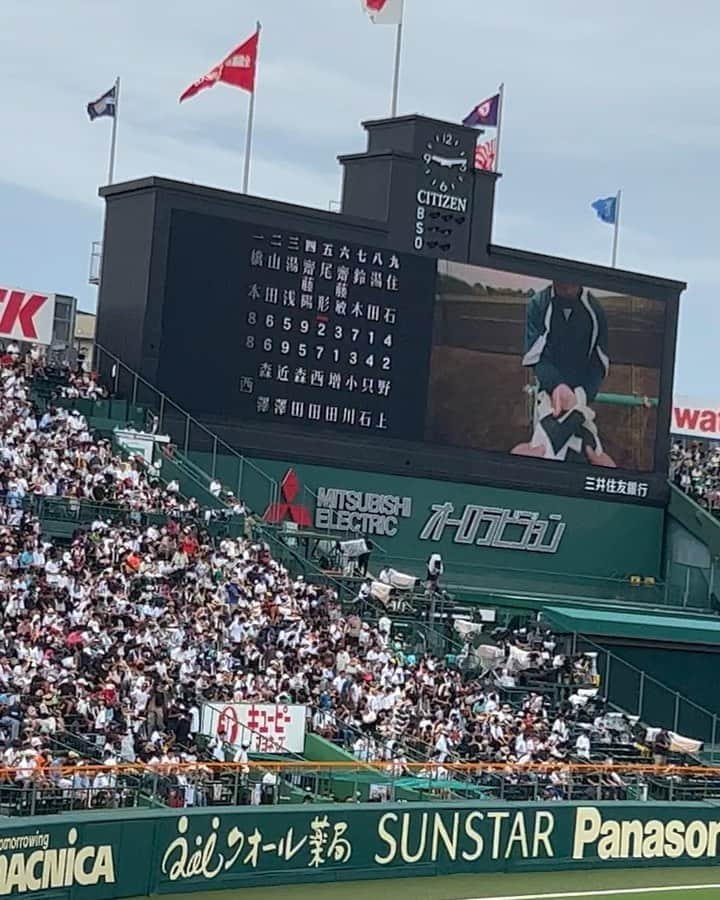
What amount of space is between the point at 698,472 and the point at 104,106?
52.8 ft

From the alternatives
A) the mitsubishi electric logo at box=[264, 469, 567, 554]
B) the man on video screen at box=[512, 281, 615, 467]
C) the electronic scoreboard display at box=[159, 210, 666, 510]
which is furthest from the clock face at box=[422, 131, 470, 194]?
Answer: the mitsubishi electric logo at box=[264, 469, 567, 554]

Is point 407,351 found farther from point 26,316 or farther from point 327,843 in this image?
point 327,843

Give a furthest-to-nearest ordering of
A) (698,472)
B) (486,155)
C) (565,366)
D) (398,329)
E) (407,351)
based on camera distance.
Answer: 1. (698,472)
2. (486,155)
3. (565,366)
4. (407,351)
5. (398,329)

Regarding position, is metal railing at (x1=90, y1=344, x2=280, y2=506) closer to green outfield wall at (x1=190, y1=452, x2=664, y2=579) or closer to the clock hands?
green outfield wall at (x1=190, y1=452, x2=664, y2=579)

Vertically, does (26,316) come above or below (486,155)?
below

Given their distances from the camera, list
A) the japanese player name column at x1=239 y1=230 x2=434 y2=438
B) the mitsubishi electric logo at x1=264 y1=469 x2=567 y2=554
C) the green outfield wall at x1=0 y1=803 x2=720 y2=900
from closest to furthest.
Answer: the green outfield wall at x1=0 y1=803 x2=720 y2=900
the japanese player name column at x1=239 y1=230 x2=434 y2=438
the mitsubishi electric logo at x1=264 y1=469 x2=567 y2=554

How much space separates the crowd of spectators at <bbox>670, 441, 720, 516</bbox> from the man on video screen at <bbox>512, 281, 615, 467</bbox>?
11.9ft

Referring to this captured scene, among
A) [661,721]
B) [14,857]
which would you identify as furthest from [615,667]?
[14,857]

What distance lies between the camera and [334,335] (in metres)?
37.5

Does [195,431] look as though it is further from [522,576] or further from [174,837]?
[174,837]

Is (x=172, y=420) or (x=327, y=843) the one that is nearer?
(x=327, y=843)

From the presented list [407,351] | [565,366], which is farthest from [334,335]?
[565,366]

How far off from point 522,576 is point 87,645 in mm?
15091

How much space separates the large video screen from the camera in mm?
39594
